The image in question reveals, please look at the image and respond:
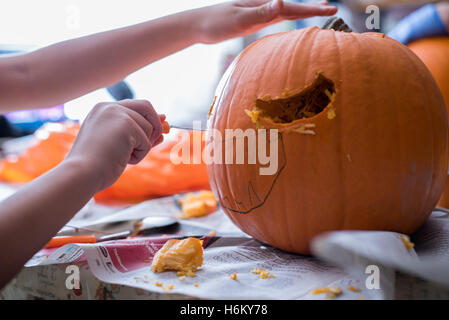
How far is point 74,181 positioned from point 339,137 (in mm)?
337

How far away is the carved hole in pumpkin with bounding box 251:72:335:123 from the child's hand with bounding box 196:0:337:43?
0.27 m

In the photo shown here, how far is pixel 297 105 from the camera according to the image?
0.53m

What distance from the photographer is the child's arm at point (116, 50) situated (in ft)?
2.27

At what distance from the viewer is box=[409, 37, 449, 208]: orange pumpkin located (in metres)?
0.79

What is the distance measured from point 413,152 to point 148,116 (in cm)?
37

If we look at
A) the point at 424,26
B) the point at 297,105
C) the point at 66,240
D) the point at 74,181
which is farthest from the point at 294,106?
the point at 424,26

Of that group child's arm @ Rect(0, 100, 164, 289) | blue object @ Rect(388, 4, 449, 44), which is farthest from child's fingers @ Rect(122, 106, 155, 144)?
blue object @ Rect(388, 4, 449, 44)

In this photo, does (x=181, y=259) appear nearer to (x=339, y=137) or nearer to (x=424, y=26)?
(x=339, y=137)

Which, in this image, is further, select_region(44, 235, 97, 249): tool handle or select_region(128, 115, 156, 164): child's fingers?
select_region(44, 235, 97, 249): tool handle

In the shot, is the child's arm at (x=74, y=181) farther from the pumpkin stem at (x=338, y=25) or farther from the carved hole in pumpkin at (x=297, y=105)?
the pumpkin stem at (x=338, y=25)

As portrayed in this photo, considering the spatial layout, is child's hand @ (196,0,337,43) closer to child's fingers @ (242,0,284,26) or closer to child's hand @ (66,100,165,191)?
child's fingers @ (242,0,284,26)

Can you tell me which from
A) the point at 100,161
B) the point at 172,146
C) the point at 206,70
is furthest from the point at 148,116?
the point at 206,70

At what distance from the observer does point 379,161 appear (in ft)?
1.57
